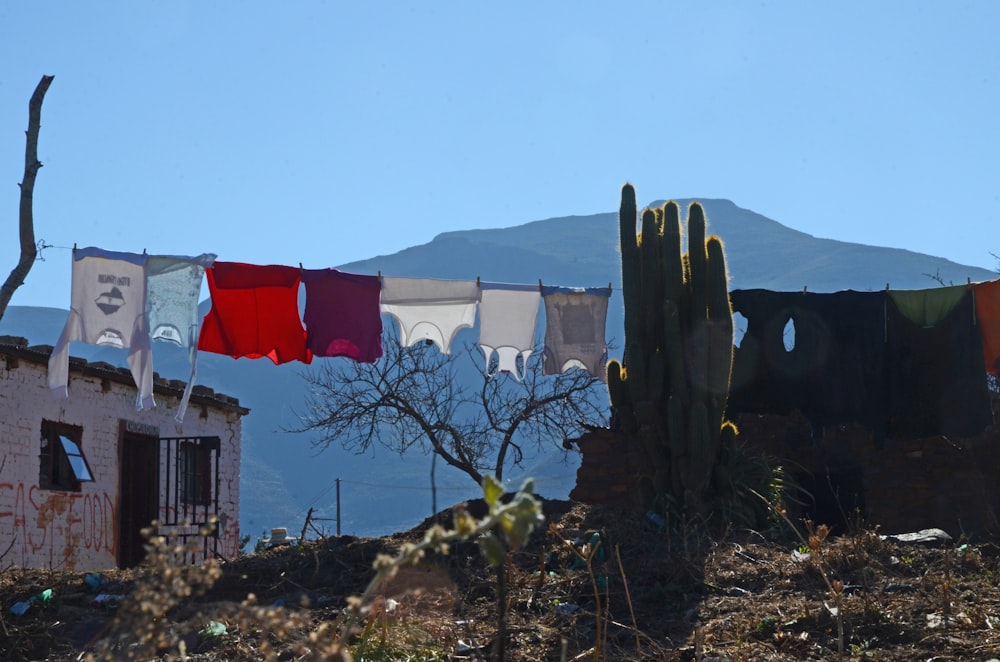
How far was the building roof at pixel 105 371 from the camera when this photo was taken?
1288 cm

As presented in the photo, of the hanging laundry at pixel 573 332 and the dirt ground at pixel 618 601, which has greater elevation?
the hanging laundry at pixel 573 332

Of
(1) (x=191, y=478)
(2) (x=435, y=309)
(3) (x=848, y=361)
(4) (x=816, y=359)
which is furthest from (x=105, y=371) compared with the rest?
(3) (x=848, y=361)

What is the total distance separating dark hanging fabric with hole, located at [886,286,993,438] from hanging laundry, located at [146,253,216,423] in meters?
7.19

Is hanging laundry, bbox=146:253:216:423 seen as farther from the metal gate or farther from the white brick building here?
the metal gate

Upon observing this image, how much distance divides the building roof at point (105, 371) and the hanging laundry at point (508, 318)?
5111 millimetres

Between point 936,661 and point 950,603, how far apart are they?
92 cm

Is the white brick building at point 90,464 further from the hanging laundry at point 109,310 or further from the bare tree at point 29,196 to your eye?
the bare tree at point 29,196

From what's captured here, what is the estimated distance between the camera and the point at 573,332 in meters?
11.7

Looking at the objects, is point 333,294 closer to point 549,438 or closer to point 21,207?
A: point 21,207

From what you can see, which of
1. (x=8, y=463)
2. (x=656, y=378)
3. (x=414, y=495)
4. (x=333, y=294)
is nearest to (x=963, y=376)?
(x=656, y=378)

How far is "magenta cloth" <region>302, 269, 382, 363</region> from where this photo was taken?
10.8 m

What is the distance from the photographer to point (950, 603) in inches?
250

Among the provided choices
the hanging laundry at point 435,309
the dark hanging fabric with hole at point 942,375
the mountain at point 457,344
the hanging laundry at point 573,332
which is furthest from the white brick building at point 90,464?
the mountain at point 457,344

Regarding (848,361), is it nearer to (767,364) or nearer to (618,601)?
(767,364)
